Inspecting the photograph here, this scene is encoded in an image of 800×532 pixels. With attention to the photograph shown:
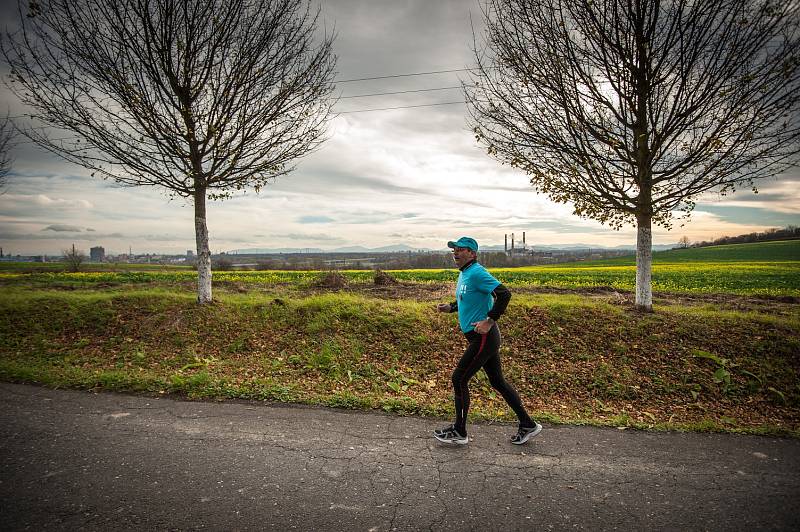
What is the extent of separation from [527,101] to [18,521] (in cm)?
1123

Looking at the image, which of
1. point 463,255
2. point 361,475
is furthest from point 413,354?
point 361,475

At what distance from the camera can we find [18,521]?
10.0 feet

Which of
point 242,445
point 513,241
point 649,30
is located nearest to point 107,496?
point 242,445

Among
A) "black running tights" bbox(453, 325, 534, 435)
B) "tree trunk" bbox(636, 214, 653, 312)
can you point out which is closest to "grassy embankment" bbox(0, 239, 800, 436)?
"tree trunk" bbox(636, 214, 653, 312)

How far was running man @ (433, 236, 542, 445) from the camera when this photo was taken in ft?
14.6

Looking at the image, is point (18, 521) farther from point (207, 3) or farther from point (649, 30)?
point (649, 30)

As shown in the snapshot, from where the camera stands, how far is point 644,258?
393 inches

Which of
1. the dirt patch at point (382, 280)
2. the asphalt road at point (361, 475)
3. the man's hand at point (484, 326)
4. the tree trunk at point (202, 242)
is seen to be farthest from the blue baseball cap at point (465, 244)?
the dirt patch at point (382, 280)

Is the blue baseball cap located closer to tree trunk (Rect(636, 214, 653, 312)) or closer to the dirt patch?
tree trunk (Rect(636, 214, 653, 312))

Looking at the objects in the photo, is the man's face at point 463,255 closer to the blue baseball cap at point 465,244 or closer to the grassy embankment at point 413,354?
the blue baseball cap at point 465,244

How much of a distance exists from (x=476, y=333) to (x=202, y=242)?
8.89m

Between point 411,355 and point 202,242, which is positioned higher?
point 202,242

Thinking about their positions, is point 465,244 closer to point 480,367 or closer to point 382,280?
point 480,367

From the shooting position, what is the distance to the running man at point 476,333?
4.46 meters
